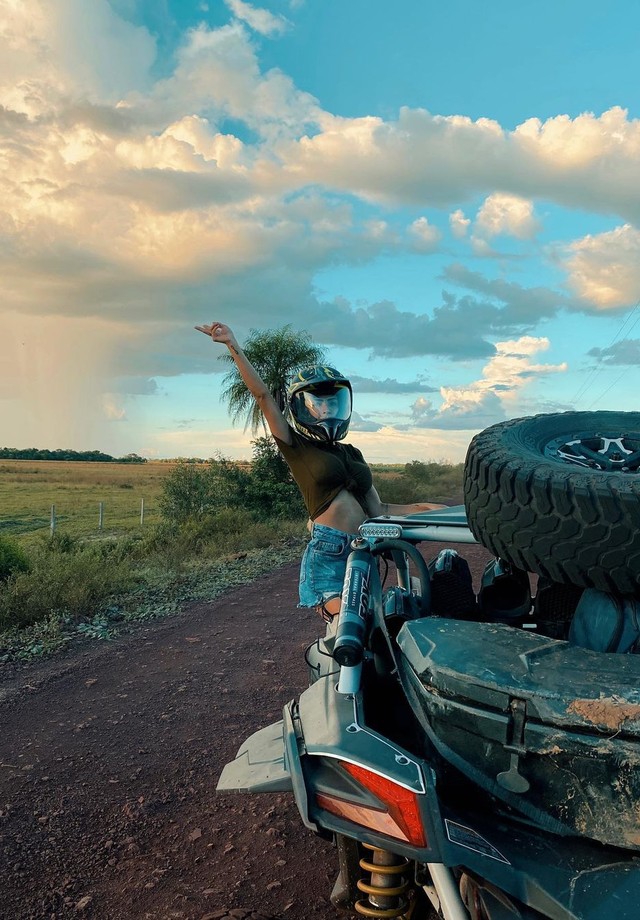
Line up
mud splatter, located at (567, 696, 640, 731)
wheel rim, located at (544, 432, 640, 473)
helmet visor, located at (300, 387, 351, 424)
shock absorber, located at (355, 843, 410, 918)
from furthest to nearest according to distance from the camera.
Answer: helmet visor, located at (300, 387, 351, 424)
wheel rim, located at (544, 432, 640, 473)
shock absorber, located at (355, 843, 410, 918)
mud splatter, located at (567, 696, 640, 731)

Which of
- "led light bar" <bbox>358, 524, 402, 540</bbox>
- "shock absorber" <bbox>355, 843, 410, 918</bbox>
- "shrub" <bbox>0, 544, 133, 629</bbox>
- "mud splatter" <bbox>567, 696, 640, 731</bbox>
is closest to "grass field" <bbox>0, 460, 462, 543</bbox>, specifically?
"shrub" <bbox>0, 544, 133, 629</bbox>

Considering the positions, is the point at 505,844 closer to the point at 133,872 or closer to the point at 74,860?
the point at 133,872

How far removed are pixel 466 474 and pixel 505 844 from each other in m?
1.29

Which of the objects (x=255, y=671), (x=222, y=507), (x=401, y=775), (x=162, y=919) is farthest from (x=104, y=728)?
(x=222, y=507)

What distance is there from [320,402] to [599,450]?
5.09ft

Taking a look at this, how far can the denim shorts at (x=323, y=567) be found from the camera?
11.5 ft

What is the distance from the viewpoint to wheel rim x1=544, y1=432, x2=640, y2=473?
2.74 m

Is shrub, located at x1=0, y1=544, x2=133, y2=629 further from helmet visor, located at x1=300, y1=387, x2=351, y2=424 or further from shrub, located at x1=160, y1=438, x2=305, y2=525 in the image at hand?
shrub, located at x1=160, y1=438, x2=305, y2=525

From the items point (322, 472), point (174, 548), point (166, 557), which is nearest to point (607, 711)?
point (322, 472)

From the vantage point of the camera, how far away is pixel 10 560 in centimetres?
→ 1018

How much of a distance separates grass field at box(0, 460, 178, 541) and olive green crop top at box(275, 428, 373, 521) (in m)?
16.6

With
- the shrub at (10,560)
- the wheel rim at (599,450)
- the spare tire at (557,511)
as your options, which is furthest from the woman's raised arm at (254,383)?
the shrub at (10,560)

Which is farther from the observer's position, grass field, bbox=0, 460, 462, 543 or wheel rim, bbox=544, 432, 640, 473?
grass field, bbox=0, 460, 462, 543

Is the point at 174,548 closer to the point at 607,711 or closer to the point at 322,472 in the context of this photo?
the point at 322,472
